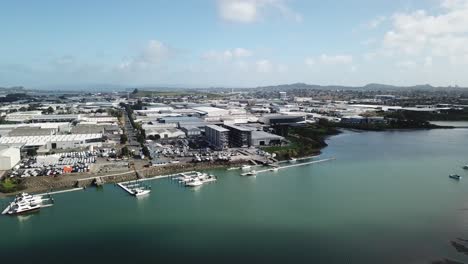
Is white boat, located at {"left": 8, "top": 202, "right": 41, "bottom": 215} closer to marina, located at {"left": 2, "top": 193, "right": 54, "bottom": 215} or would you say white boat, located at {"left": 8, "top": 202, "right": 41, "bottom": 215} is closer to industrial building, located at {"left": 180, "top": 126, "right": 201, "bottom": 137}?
marina, located at {"left": 2, "top": 193, "right": 54, "bottom": 215}

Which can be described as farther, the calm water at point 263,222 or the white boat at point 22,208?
the white boat at point 22,208

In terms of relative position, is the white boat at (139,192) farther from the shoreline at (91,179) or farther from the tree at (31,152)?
the tree at (31,152)

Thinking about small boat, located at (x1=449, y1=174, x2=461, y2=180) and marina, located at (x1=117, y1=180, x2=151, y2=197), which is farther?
small boat, located at (x1=449, y1=174, x2=461, y2=180)

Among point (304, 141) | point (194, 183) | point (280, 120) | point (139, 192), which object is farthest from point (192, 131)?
point (139, 192)

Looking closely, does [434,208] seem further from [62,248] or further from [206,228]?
[62,248]

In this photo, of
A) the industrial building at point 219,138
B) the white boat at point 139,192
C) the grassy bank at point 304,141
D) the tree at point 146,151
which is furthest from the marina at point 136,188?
the grassy bank at point 304,141

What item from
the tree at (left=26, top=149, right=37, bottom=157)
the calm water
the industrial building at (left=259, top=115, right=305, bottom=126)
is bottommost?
the calm water

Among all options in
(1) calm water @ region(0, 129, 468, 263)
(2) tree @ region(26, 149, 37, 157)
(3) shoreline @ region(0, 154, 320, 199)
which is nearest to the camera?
(1) calm water @ region(0, 129, 468, 263)

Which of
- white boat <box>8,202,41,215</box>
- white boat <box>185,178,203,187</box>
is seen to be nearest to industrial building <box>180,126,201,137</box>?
white boat <box>185,178,203,187</box>

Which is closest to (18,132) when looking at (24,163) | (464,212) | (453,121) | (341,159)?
(24,163)
